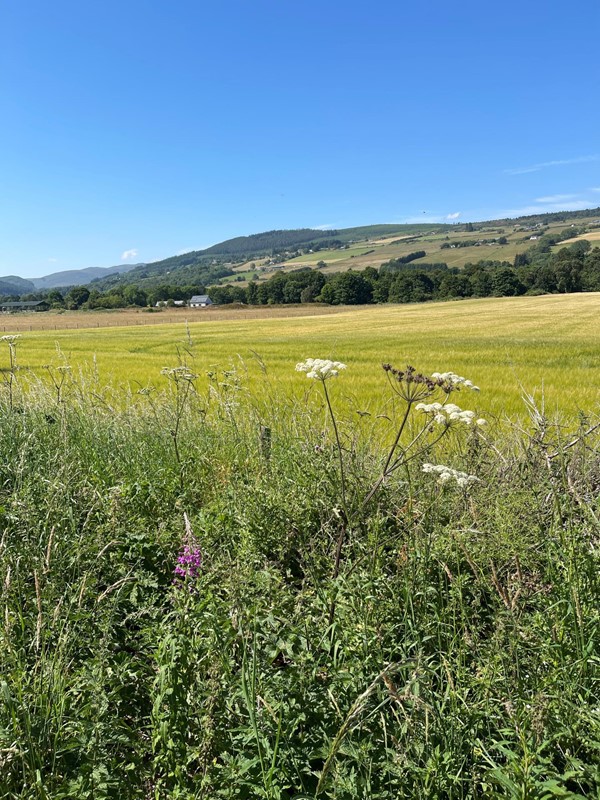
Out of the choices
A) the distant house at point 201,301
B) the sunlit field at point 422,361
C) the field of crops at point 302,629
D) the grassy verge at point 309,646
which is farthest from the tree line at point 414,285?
the grassy verge at point 309,646

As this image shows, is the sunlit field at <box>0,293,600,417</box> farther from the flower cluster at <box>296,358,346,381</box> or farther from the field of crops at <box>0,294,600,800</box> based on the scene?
the flower cluster at <box>296,358,346,381</box>

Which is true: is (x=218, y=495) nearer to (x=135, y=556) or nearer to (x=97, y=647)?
(x=135, y=556)

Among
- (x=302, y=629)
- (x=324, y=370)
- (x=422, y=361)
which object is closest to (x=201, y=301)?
(x=422, y=361)

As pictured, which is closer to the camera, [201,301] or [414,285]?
[414,285]

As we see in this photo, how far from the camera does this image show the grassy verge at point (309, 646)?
177 cm

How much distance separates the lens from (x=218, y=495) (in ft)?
13.4

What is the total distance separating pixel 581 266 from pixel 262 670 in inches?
4742

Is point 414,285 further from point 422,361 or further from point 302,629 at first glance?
point 302,629

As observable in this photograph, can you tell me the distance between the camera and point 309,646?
225 cm

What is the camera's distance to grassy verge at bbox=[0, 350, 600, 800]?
1.77 meters

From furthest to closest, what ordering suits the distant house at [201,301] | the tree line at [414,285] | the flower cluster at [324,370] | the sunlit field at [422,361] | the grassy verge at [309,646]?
the distant house at [201,301] < the tree line at [414,285] < the sunlit field at [422,361] < the flower cluster at [324,370] < the grassy verge at [309,646]

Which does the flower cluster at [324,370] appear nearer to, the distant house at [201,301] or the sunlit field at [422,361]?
the sunlit field at [422,361]

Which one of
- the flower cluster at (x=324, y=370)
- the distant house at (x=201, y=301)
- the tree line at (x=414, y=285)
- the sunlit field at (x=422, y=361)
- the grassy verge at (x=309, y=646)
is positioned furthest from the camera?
the distant house at (x=201, y=301)

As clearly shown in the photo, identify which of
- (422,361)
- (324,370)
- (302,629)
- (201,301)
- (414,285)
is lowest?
(422,361)
